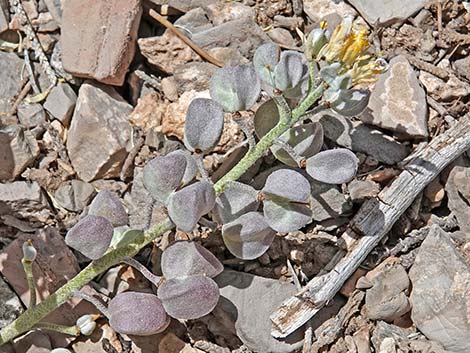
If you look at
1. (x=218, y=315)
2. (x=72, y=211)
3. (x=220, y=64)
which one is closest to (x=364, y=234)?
(x=218, y=315)

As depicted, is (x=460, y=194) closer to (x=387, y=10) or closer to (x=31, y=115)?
(x=387, y=10)

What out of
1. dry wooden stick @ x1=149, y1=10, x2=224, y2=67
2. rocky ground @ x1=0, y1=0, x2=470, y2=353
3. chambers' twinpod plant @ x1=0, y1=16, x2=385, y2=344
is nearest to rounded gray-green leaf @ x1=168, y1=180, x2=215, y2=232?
chambers' twinpod plant @ x1=0, y1=16, x2=385, y2=344

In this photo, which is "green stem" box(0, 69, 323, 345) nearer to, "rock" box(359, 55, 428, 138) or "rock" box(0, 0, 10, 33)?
"rock" box(359, 55, 428, 138)

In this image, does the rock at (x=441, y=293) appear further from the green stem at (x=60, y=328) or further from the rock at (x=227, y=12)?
the green stem at (x=60, y=328)

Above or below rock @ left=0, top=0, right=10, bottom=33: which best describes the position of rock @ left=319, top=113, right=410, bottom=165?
below

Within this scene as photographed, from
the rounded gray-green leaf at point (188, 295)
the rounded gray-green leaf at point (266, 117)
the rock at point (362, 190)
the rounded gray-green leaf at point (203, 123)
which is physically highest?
the rounded gray-green leaf at point (203, 123)

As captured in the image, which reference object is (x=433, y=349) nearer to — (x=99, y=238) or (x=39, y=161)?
(x=99, y=238)

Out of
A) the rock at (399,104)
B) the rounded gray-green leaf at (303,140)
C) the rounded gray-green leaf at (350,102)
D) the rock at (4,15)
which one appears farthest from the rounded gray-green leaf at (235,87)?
the rock at (4,15)
